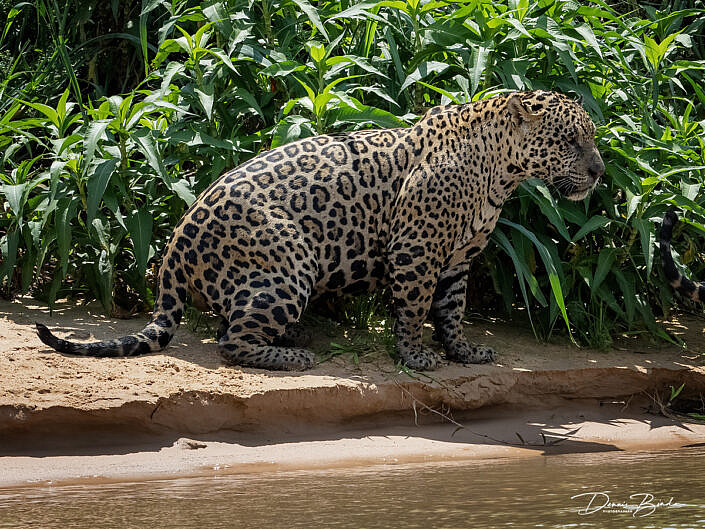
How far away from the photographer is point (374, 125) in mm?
7484

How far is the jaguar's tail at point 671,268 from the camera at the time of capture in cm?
668

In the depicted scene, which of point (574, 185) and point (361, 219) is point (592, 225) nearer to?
point (574, 185)

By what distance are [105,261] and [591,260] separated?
3278 mm

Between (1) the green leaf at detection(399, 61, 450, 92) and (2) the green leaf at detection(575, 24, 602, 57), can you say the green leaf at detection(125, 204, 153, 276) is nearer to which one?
(1) the green leaf at detection(399, 61, 450, 92)

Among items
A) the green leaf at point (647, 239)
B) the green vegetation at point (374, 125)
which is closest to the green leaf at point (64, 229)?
→ the green vegetation at point (374, 125)

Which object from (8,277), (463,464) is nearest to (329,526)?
(463,464)

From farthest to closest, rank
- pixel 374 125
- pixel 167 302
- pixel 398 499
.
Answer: pixel 374 125
pixel 167 302
pixel 398 499

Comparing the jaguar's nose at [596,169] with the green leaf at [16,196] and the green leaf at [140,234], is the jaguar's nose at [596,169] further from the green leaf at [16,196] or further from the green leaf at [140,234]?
the green leaf at [16,196]

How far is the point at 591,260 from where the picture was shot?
7246 mm

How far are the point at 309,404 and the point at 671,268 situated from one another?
8.00ft

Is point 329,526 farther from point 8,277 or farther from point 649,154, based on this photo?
point 649,154

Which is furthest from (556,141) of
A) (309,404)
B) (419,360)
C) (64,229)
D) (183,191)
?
(64,229)

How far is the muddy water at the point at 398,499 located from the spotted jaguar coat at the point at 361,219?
127cm

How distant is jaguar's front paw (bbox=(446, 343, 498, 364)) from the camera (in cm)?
682
